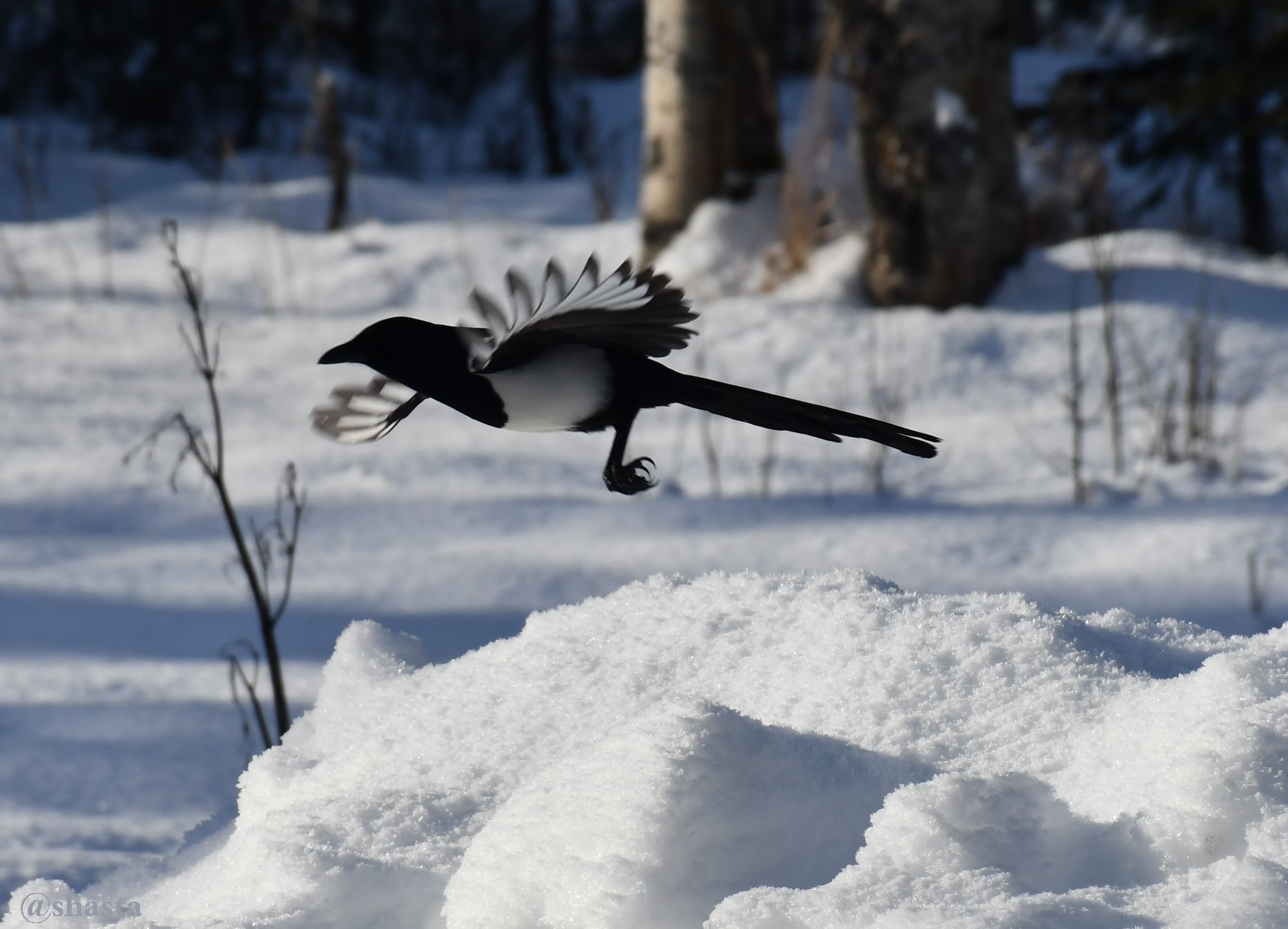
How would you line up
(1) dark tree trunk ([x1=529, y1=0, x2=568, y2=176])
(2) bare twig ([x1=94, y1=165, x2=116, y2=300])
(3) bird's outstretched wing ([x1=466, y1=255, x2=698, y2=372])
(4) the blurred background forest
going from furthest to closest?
(1) dark tree trunk ([x1=529, y1=0, x2=568, y2=176]), (2) bare twig ([x1=94, y1=165, x2=116, y2=300]), (4) the blurred background forest, (3) bird's outstretched wing ([x1=466, y1=255, x2=698, y2=372])

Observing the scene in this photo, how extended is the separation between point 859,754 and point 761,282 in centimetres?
364

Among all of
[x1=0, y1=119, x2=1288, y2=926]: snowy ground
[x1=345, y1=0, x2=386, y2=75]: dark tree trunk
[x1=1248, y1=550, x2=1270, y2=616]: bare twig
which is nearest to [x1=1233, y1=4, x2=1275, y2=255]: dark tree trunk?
[x1=0, y1=119, x2=1288, y2=926]: snowy ground

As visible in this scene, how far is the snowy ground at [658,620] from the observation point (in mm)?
1121

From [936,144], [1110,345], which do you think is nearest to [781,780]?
[1110,345]

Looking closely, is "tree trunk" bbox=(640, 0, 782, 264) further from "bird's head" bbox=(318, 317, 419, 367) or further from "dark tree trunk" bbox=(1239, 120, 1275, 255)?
"bird's head" bbox=(318, 317, 419, 367)

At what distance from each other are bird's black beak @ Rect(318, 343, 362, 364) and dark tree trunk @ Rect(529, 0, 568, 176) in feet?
26.0

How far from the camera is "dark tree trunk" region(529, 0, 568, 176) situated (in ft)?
27.7

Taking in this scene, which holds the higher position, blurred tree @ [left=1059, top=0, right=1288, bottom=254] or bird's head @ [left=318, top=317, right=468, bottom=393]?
blurred tree @ [left=1059, top=0, right=1288, bottom=254]

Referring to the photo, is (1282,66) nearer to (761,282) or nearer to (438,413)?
(761,282)

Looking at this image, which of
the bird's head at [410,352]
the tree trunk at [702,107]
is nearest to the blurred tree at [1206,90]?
the tree trunk at [702,107]

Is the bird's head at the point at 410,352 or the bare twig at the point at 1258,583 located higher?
the bird's head at the point at 410,352

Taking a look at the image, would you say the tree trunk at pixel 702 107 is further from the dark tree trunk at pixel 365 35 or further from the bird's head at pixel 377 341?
the dark tree trunk at pixel 365 35

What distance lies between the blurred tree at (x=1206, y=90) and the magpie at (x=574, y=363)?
5.25m

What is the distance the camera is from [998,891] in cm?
104
